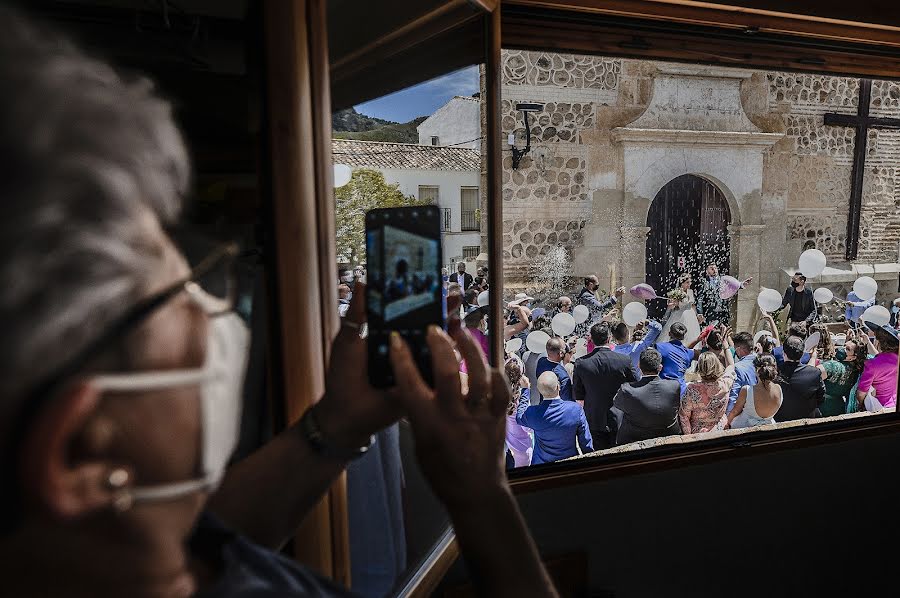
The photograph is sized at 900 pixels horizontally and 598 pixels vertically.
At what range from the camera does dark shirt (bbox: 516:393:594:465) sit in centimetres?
253

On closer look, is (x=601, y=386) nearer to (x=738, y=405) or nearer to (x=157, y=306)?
(x=738, y=405)

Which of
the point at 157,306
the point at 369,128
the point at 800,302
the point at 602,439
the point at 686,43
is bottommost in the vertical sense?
the point at 602,439

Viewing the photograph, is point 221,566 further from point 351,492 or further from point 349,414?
point 351,492

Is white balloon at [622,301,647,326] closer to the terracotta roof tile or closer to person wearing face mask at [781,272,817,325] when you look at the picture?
person wearing face mask at [781,272,817,325]

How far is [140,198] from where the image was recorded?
0.36 metres

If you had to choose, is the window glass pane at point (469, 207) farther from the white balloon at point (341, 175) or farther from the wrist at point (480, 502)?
the wrist at point (480, 502)

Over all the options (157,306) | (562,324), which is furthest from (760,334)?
(157,306)

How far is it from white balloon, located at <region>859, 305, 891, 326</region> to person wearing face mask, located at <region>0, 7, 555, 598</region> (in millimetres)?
4081

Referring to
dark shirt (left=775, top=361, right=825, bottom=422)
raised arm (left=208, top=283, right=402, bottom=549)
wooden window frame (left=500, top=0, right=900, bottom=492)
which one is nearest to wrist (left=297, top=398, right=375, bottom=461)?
raised arm (left=208, top=283, right=402, bottom=549)

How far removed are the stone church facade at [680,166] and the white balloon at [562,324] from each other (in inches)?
14.3

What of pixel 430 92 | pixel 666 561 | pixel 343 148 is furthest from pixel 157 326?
pixel 666 561

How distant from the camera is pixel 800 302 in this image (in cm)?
384

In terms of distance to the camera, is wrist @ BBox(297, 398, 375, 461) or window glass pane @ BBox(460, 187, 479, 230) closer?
wrist @ BBox(297, 398, 375, 461)

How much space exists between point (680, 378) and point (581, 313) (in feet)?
3.21
